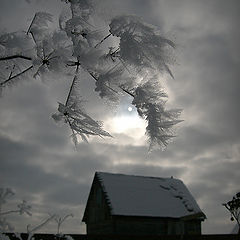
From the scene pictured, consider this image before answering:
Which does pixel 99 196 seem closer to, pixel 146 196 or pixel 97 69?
pixel 146 196

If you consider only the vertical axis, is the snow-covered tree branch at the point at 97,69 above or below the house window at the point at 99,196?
below

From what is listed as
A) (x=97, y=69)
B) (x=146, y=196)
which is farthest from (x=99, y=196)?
(x=97, y=69)

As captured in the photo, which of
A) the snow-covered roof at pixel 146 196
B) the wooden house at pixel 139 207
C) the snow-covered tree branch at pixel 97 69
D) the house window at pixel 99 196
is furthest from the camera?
the house window at pixel 99 196

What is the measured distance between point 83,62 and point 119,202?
19214 millimetres

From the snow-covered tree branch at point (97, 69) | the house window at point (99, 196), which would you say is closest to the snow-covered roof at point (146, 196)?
the house window at point (99, 196)

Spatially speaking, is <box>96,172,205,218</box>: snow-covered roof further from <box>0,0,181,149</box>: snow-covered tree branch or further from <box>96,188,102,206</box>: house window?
<box>0,0,181,149</box>: snow-covered tree branch

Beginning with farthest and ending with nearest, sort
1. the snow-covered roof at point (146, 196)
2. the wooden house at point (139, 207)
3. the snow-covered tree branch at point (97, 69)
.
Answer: the snow-covered roof at point (146, 196) → the wooden house at point (139, 207) → the snow-covered tree branch at point (97, 69)

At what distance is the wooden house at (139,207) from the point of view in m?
19.9

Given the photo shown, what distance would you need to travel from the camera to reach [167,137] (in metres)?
2.54

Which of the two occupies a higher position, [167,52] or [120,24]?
Result: [120,24]

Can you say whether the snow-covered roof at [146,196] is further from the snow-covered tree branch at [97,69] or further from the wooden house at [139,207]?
the snow-covered tree branch at [97,69]

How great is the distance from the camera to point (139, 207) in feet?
68.3

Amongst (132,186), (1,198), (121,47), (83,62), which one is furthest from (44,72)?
(132,186)

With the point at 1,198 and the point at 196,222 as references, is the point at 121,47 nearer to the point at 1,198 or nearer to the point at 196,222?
the point at 1,198
